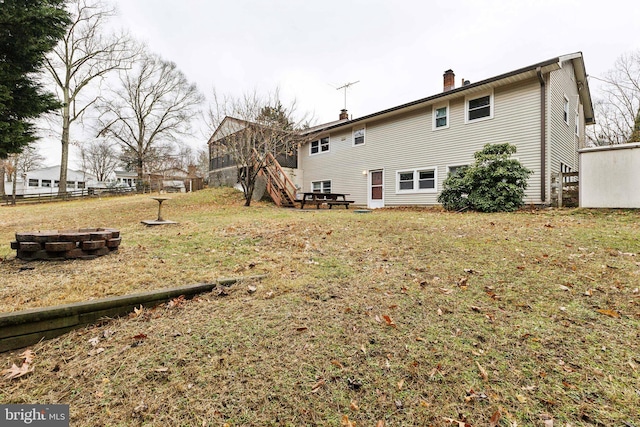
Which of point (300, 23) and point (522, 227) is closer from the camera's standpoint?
point (522, 227)

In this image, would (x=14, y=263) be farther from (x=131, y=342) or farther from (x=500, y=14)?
(x=500, y=14)

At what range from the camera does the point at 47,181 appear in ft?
146

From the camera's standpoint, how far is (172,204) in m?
14.3

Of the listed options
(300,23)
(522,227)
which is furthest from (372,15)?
(522,227)

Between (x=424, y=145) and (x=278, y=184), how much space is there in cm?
757

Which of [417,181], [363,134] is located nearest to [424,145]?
[417,181]

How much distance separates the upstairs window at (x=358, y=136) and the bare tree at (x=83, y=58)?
21.4m

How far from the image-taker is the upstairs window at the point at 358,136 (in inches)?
644

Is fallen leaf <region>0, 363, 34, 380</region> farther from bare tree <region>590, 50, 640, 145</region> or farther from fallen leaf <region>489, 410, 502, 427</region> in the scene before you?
bare tree <region>590, 50, 640, 145</region>

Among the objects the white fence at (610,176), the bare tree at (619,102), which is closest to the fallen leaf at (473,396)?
the white fence at (610,176)

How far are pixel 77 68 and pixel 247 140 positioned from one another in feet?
66.2

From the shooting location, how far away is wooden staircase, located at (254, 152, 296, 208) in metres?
14.5

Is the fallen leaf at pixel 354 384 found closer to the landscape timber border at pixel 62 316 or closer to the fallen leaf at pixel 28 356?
the landscape timber border at pixel 62 316

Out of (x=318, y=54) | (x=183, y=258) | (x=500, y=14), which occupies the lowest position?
(x=183, y=258)
